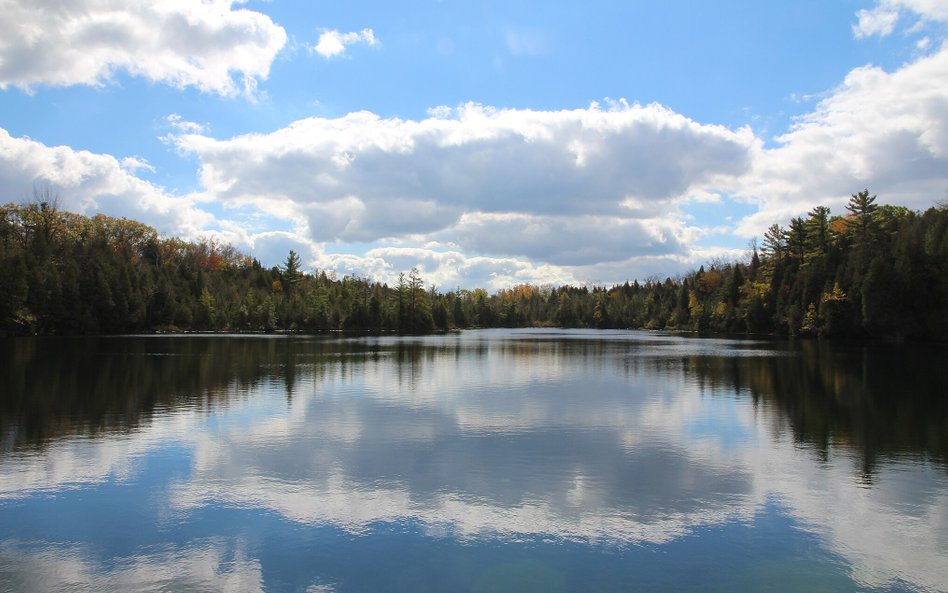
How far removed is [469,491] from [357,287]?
146 meters

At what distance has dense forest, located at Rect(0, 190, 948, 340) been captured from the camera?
7319 centimetres

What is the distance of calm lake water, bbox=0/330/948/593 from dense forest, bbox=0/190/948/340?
54.7 m

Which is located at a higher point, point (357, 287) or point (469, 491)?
point (357, 287)

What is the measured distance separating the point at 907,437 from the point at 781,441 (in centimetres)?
399

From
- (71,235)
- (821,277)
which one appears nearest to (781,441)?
(821,277)

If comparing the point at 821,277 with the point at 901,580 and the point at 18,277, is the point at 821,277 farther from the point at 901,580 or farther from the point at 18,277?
the point at 18,277

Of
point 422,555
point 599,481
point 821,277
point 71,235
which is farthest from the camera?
Answer: point 71,235

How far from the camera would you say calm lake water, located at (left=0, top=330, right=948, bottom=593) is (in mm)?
9383

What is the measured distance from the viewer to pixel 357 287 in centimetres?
15638

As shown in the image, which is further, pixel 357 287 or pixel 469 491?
pixel 357 287

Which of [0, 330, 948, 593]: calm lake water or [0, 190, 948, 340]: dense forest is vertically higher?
[0, 190, 948, 340]: dense forest

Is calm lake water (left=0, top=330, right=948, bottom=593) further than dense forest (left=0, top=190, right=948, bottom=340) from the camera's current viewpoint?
No

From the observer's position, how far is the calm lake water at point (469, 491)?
30.8 ft

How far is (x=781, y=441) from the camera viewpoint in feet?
60.1
